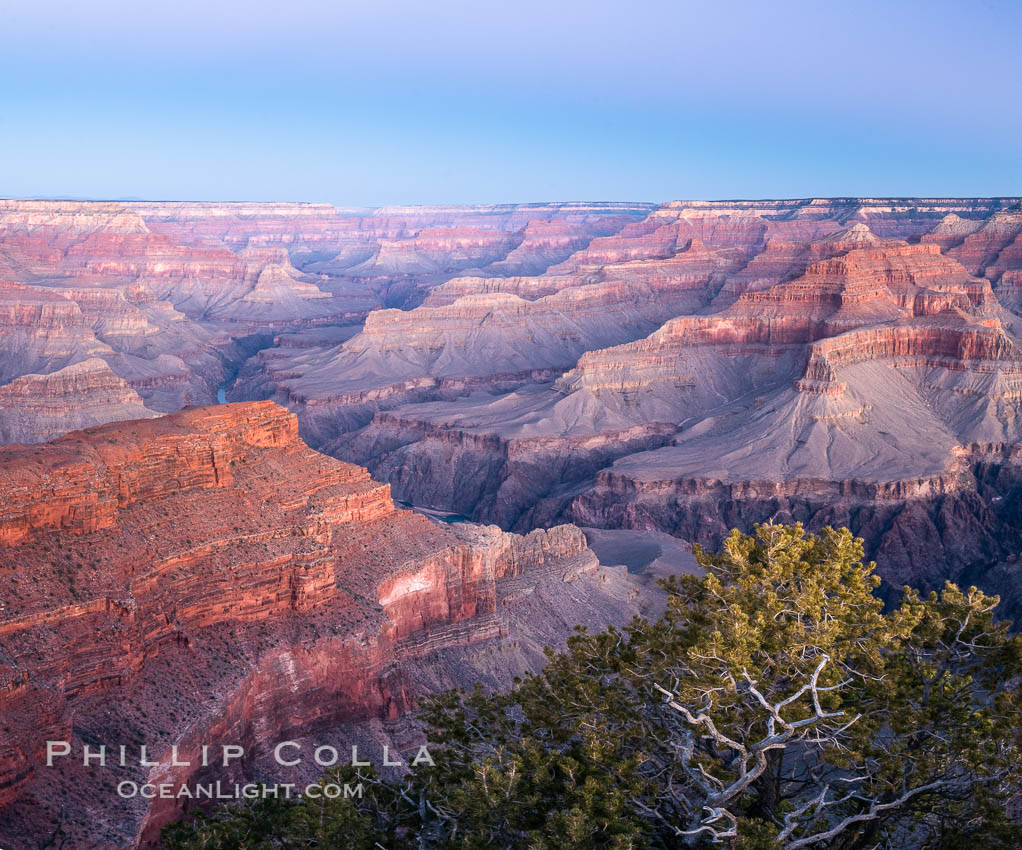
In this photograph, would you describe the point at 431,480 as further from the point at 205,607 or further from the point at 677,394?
the point at 205,607

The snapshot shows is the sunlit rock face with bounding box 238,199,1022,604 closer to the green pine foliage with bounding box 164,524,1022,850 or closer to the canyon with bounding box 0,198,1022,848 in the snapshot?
the canyon with bounding box 0,198,1022,848

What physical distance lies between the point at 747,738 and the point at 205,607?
2432cm

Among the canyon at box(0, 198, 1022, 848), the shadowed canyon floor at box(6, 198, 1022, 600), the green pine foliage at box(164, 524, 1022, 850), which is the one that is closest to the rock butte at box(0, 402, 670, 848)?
the canyon at box(0, 198, 1022, 848)

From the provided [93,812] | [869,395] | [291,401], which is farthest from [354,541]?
[291,401]

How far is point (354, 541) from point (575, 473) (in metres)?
69.8

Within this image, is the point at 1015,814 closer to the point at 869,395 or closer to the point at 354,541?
the point at 354,541

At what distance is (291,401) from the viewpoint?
152500 millimetres

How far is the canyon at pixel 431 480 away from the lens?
1433 inches

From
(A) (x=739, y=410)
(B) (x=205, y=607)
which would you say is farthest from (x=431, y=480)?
(B) (x=205, y=607)

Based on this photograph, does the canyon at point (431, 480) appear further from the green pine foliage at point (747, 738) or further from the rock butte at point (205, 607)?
the green pine foliage at point (747, 738)

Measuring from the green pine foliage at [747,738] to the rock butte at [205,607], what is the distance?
7.38m

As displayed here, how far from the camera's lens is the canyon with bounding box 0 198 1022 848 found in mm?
36406

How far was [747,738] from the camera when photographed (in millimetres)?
23906

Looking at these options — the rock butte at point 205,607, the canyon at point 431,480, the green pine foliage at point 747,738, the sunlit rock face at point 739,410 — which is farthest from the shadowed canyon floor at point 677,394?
the green pine foliage at point 747,738
